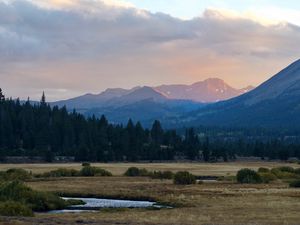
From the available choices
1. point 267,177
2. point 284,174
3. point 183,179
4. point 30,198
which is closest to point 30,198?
point 30,198

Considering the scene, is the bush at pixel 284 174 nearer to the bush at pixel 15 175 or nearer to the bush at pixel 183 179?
the bush at pixel 183 179

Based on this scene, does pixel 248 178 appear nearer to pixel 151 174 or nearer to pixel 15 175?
pixel 151 174

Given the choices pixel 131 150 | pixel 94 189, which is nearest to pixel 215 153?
pixel 131 150

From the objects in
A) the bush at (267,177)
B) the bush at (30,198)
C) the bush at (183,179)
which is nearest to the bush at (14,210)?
the bush at (30,198)

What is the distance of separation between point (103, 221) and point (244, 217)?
35.0 ft

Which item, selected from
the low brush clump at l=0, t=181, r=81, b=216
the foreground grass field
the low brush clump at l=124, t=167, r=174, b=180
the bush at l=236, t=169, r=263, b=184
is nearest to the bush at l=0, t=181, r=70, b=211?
the low brush clump at l=0, t=181, r=81, b=216

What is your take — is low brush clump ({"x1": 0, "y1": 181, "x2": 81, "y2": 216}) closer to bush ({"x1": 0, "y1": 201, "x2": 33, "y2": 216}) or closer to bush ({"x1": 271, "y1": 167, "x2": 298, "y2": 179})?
bush ({"x1": 0, "y1": 201, "x2": 33, "y2": 216})

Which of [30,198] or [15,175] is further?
[15,175]

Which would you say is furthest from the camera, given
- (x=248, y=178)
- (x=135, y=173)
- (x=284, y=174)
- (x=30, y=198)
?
(x=135, y=173)

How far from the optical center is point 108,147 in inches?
7726

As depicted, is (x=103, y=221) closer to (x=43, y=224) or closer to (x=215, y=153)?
(x=43, y=224)

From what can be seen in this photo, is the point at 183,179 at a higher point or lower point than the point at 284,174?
Answer: lower

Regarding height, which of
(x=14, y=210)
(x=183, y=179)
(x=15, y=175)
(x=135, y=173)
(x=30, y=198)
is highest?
(x=15, y=175)

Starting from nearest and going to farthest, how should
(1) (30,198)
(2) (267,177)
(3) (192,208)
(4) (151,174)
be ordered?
1. (3) (192,208)
2. (1) (30,198)
3. (2) (267,177)
4. (4) (151,174)
